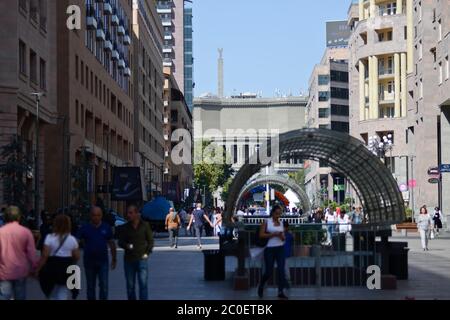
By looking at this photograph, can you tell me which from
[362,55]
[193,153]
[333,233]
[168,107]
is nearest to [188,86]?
[193,153]

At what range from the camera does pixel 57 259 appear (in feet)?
48.5

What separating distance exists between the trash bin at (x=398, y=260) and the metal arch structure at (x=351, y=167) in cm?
61

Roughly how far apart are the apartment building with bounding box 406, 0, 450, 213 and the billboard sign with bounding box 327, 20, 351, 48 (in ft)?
349

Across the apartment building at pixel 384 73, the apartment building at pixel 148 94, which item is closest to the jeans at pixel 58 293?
the apartment building at pixel 384 73

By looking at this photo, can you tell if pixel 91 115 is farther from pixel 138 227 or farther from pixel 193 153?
pixel 193 153

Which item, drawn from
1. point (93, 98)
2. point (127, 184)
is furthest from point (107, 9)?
point (127, 184)

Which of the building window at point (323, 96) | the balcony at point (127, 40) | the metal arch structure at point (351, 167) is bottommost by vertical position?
the metal arch structure at point (351, 167)

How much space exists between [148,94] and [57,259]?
96885 millimetres

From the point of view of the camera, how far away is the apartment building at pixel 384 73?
96188 millimetres

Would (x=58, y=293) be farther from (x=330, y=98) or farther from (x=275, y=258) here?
(x=330, y=98)

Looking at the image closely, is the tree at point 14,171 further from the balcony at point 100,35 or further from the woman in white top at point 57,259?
the balcony at point 100,35

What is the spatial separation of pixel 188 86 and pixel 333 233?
569 ft
